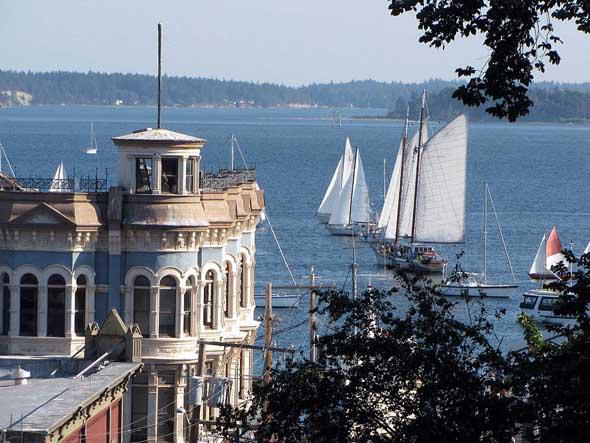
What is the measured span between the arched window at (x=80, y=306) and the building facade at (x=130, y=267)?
0.02 meters

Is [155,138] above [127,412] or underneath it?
above

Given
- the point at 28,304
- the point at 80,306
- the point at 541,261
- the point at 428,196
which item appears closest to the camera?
the point at 28,304

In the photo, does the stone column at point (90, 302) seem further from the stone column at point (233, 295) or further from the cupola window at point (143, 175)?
the stone column at point (233, 295)

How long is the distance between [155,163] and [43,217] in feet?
8.39

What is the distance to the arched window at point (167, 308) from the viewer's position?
38.0m

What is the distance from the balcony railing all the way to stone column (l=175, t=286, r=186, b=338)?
367 centimetres

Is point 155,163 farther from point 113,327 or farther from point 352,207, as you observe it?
point 352,207

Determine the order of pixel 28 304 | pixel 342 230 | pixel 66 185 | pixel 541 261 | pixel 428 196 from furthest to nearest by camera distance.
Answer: pixel 342 230
pixel 428 196
pixel 541 261
pixel 66 185
pixel 28 304

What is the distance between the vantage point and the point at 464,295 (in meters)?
23.3

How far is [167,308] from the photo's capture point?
38.3m

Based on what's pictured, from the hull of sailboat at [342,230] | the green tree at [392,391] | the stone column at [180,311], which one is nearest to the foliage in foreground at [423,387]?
the green tree at [392,391]

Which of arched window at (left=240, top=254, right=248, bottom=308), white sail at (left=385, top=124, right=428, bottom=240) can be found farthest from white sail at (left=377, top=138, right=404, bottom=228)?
arched window at (left=240, top=254, right=248, bottom=308)

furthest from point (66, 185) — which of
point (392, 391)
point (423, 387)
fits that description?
point (423, 387)

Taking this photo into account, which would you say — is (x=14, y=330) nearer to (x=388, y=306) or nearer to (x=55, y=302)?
(x=55, y=302)
